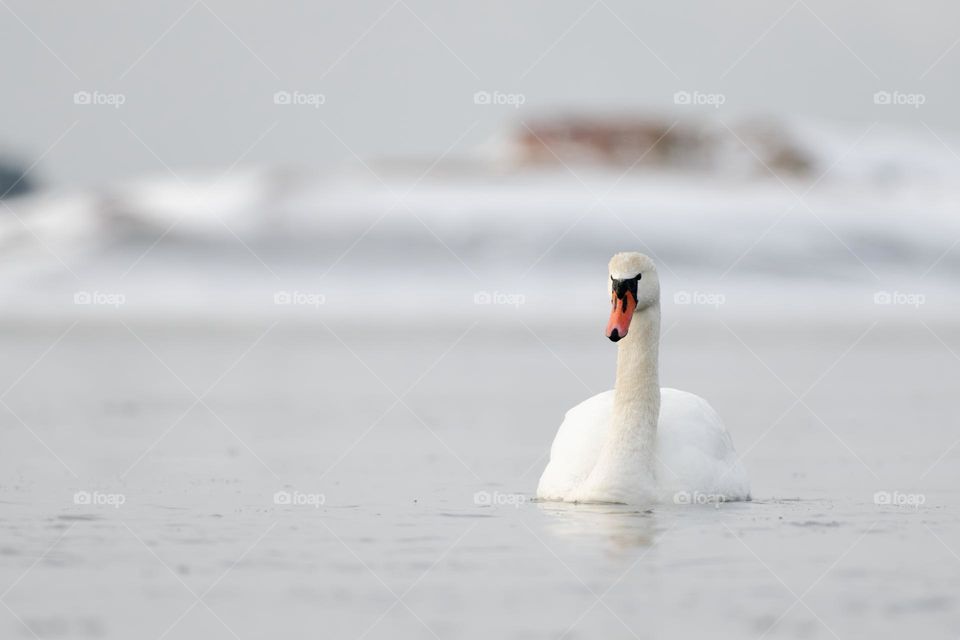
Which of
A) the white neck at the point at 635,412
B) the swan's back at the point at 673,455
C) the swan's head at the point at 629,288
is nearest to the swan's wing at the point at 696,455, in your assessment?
the swan's back at the point at 673,455

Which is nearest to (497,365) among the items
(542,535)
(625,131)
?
(542,535)

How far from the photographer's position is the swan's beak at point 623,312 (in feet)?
39.5

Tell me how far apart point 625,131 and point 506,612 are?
74.5 meters

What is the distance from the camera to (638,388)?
40.4ft

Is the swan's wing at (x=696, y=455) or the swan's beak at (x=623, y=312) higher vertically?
the swan's beak at (x=623, y=312)

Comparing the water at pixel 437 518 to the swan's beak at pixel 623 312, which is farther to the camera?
the swan's beak at pixel 623 312

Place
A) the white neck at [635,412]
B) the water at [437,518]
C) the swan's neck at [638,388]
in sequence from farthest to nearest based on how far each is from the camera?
the swan's neck at [638,388] < the white neck at [635,412] < the water at [437,518]

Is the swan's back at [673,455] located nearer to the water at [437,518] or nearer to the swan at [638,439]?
the swan at [638,439]

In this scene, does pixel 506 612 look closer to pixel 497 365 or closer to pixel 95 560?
pixel 95 560

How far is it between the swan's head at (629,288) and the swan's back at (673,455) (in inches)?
26.0

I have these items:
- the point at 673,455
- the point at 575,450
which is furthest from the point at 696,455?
the point at 575,450

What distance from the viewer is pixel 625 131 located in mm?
82250

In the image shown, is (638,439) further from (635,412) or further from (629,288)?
(629,288)

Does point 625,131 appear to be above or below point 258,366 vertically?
above
